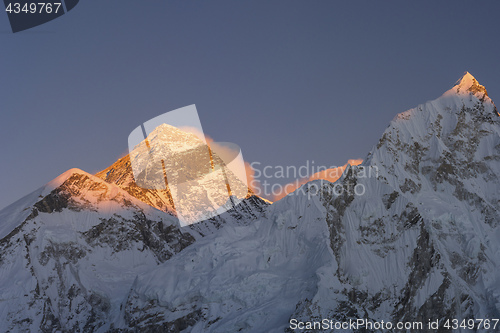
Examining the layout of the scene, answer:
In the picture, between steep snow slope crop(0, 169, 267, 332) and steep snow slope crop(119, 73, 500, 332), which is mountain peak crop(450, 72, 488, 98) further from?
steep snow slope crop(0, 169, 267, 332)

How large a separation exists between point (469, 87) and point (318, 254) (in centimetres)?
7851

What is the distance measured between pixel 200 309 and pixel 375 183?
54152 mm

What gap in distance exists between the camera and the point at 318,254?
153 meters

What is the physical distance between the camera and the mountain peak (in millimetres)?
196000

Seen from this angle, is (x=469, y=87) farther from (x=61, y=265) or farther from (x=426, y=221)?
(x=61, y=265)

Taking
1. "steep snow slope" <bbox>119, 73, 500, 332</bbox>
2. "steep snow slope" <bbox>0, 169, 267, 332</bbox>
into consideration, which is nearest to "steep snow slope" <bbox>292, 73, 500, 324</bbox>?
"steep snow slope" <bbox>119, 73, 500, 332</bbox>

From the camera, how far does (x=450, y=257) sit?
162 metres

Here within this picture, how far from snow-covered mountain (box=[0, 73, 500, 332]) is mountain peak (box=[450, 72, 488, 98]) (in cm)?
41

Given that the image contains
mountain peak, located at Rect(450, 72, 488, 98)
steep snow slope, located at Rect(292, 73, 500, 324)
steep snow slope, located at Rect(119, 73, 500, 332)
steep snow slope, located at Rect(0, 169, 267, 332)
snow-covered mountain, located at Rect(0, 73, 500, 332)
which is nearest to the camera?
steep snow slope, located at Rect(119, 73, 500, 332)

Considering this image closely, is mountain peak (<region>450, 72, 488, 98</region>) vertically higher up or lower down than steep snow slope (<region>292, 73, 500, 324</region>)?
higher up

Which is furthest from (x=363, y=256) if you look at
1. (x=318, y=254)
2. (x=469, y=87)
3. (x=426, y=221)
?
(x=469, y=87)

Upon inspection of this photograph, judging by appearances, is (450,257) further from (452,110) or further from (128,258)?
(128,258)

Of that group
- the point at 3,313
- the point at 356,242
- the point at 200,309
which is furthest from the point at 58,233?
the point at 356,242

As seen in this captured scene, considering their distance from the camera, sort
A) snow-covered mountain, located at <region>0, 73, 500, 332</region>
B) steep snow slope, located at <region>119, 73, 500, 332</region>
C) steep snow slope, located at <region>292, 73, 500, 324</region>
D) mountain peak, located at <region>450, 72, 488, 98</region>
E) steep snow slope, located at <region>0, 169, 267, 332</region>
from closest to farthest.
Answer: steep snow slope, located at <region>119, 73, 500, 332</region>, snow-covered mountain, located at <region>0, 73, 500, 332</region>, steep snow slope, located at <region>292, 73, 500, 324</region>, steep snow slope, located at <region>0, 169, 267, 332</region>, mountain peak, located at <region>450, 72, 488, 98</region>
